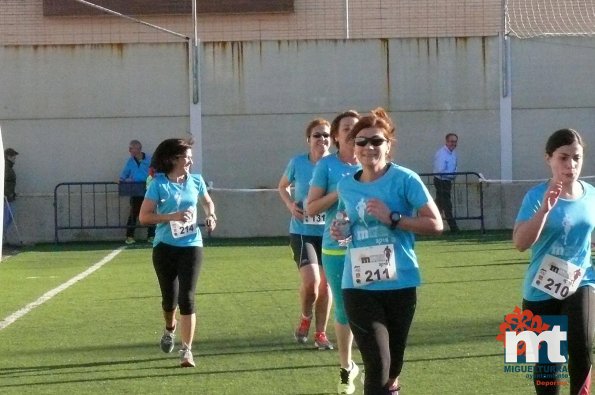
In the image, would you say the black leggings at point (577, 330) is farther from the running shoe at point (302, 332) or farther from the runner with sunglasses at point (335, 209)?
the running shoe at point (302, 332)

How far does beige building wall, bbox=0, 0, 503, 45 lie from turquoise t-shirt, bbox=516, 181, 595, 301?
58.0 ft

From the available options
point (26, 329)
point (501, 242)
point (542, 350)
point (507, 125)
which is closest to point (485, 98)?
point (507, 125)

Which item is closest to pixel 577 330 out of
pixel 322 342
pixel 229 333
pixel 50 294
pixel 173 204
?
pixel 322 342

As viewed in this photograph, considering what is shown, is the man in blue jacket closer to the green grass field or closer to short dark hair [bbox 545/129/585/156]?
the green grass field

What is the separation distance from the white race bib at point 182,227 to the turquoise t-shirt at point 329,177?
1.41 metres

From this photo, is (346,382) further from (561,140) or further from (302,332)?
(561,140)

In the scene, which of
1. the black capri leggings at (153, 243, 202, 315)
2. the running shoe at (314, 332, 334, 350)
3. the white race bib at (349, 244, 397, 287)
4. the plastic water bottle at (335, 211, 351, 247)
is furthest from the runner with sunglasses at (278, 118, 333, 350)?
the white race bib at (349, 244, 397, 287)

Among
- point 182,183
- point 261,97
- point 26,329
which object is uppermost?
point 261,97

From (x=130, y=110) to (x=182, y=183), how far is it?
13.9m

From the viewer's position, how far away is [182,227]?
953 cm

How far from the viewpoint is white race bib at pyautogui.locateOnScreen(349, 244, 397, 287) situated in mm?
6509

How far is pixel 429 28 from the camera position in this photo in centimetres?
2475

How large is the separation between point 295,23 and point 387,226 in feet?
64.5

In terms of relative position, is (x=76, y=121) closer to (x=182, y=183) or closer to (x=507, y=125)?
(x=507, y=125)
